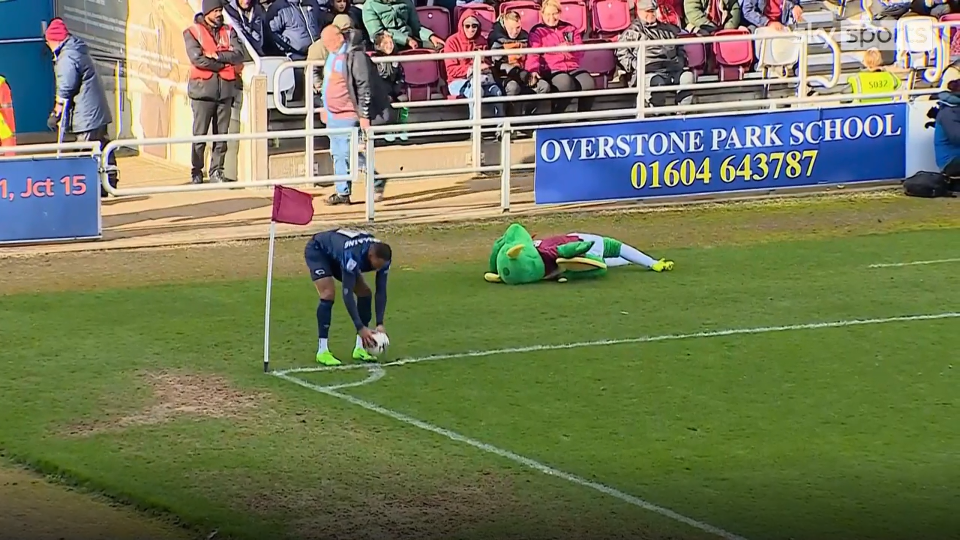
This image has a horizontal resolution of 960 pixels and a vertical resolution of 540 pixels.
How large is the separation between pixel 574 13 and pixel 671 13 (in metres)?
1.41

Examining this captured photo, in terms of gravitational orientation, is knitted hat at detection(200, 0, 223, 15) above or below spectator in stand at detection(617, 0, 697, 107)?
above

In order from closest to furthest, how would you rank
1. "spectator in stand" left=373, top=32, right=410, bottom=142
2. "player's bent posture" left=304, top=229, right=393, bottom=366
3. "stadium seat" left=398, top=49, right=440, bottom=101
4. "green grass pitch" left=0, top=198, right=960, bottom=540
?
"green grass pitch" left=0, top=198, right=960, bottom=540
"player's bent posture" left=304, top=229, right=393, bottom=366
"spectator in stand" left=373, top=32, right=410, bottom=142
"stadium seat" left=398, top=49, right=440, bottom=101

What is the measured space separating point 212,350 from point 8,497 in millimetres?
3368

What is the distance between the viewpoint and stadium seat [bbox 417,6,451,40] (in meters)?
22.9

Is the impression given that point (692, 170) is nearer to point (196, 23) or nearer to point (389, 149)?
point (389, 149)

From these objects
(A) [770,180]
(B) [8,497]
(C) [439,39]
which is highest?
(C) [439,39]

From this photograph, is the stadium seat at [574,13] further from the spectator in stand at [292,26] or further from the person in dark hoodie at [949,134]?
the person in dark hoodie at [949,134]

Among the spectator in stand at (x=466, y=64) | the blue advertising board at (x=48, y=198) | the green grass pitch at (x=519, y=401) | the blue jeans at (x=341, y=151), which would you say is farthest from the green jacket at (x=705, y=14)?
the blue advertising board at (x=48, y=198)

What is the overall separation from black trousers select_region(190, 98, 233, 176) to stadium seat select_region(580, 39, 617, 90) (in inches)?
217

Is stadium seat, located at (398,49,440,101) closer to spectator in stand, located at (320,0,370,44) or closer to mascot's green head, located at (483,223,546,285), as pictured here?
spectator in stand, located at (320,0,370,44)

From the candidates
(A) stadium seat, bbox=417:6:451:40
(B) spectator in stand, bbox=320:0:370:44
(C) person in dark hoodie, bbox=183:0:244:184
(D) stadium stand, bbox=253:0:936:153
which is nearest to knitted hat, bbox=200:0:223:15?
(C) person in dark hoodie, bbox=183:0:244:184

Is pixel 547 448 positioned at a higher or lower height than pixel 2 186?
lower

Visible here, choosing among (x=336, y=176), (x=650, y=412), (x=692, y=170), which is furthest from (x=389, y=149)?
(x=650, y=412)

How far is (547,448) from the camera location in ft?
33.0
